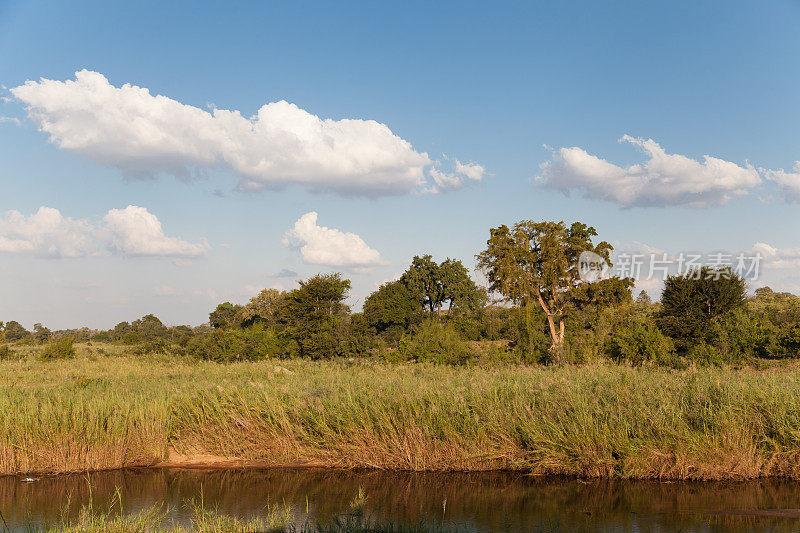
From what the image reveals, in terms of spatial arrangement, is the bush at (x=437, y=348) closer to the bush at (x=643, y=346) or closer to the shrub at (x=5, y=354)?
the bush at (x=643, y=346)

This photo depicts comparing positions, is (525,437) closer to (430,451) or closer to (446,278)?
(430,451)

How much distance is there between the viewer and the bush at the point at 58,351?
29.2 metres

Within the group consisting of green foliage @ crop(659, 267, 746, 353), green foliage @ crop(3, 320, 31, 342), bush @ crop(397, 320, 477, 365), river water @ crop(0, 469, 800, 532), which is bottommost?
green foliage @ crop(3, 320, 31, 342)

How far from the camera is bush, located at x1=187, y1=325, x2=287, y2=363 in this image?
29.3 metres

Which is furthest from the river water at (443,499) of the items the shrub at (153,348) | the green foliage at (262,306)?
the green foliage at (262,306)

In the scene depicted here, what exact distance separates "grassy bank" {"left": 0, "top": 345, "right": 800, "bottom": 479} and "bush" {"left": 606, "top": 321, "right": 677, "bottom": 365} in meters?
7.95

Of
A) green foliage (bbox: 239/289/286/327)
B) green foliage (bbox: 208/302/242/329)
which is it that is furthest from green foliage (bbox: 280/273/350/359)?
green foliage (bbox: 208/302/242/329)

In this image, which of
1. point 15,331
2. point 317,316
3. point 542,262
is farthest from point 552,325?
point 15,331

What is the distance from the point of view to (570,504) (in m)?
8.72

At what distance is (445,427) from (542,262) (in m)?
19.5

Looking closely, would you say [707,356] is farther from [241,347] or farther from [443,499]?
[241,347]

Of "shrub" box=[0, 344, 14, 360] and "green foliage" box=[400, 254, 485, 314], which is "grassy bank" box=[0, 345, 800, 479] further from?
"green foliage" box=[400, 254, 485, 314]

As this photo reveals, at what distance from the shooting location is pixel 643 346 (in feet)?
68.9

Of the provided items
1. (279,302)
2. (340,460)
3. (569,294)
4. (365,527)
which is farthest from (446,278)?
(365,527)
